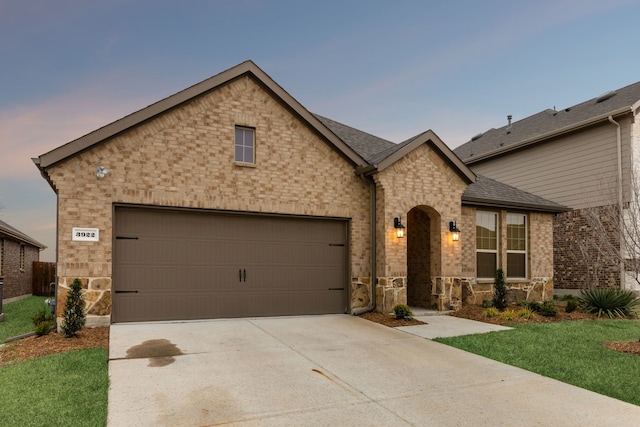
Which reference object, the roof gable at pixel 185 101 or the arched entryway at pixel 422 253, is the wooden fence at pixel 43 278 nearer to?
the roof gable at pixel 185 101

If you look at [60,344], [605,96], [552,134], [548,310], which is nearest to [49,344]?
[60,344]

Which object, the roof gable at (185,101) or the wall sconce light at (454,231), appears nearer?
the roof gable at (185,101)

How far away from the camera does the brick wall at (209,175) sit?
29.2ft

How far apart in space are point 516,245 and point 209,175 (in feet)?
36.7

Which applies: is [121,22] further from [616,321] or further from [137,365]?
[616,321]

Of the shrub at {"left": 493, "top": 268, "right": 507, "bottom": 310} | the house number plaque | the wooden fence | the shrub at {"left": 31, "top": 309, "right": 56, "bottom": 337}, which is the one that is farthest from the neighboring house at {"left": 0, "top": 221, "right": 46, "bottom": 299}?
the shrub at {"left": 493, "top": 268, "right": 507, "bottom": 310}

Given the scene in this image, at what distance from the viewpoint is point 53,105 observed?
15.2m

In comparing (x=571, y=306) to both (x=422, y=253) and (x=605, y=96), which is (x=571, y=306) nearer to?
(x=422, y=253)

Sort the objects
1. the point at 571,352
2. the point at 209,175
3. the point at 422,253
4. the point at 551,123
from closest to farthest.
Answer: the point at 571,352 < the point at 209,175 < the point at 422,253 < the point at 551,123

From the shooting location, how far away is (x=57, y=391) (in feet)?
16.9

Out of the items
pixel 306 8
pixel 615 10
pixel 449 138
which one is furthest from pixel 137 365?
pixel 449 138

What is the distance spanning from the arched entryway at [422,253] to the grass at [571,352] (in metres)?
3.12

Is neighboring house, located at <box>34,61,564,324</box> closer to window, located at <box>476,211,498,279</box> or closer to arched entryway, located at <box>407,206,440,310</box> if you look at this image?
arched entryway, located at <box>407,206,440,310</box>

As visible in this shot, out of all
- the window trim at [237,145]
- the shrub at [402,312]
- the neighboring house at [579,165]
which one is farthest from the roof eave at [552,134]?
the window trim at [237,145]
